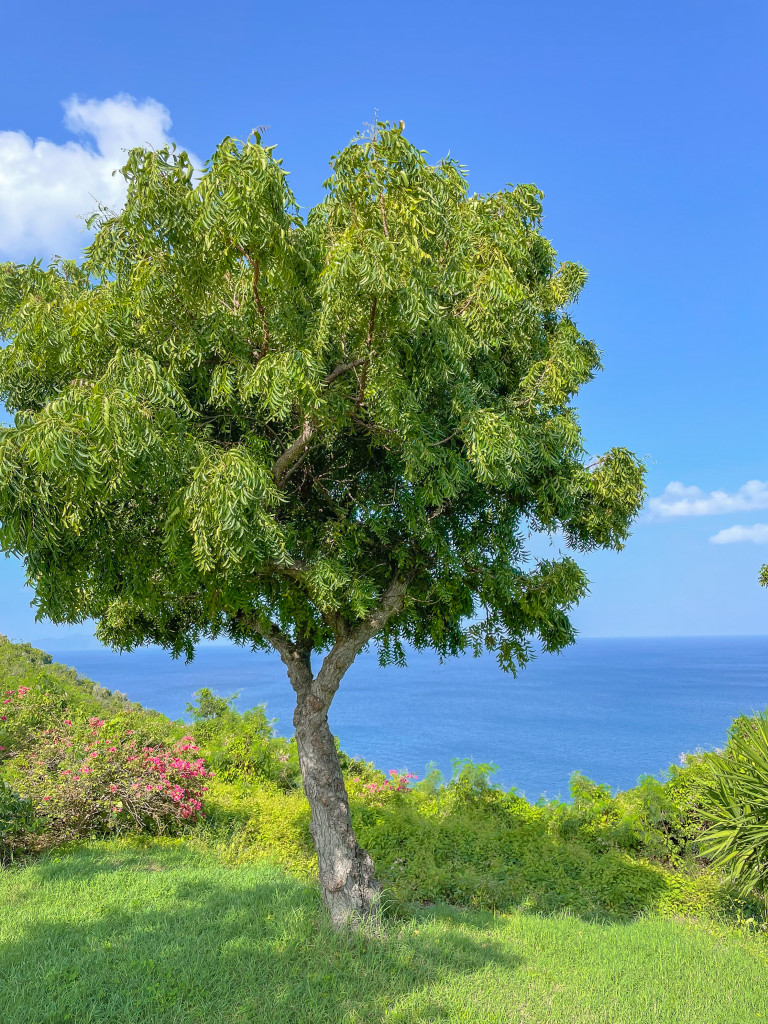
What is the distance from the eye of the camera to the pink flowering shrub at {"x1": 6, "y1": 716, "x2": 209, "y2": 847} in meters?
9.63

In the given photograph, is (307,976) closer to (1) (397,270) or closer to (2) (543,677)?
(1) (397,270)

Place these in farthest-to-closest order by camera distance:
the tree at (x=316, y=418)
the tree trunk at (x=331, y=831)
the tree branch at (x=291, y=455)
→ the tree trunk at (x=331, y=831) < the tree branch at (x=291, y=455) < the tree at (x=316, y=418)

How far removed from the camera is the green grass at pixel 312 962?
4.86m

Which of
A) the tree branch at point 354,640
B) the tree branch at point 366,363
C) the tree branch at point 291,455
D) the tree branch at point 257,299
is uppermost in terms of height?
the tree branch at point 257,299

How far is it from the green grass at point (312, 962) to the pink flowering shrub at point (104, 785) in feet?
5.95

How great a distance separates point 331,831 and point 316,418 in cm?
454

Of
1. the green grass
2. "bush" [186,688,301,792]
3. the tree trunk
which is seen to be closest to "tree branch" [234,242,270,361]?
the tree trunk

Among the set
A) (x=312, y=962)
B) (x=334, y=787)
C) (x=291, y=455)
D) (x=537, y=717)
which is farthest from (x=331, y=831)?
(x=537, y=717)

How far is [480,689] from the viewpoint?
90875 millimetres

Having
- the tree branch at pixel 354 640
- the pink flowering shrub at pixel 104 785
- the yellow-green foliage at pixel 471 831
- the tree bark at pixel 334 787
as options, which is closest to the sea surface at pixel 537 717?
the yellow-green foliage at pixel 471 831

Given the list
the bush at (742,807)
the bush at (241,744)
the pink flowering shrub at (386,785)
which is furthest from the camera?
the bush at (241,744)

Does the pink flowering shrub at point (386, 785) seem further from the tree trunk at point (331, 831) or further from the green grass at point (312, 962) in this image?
the tree trunk at point (331, 831)

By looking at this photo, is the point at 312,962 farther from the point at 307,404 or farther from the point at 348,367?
the point at 348,367

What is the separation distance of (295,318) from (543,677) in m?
110
